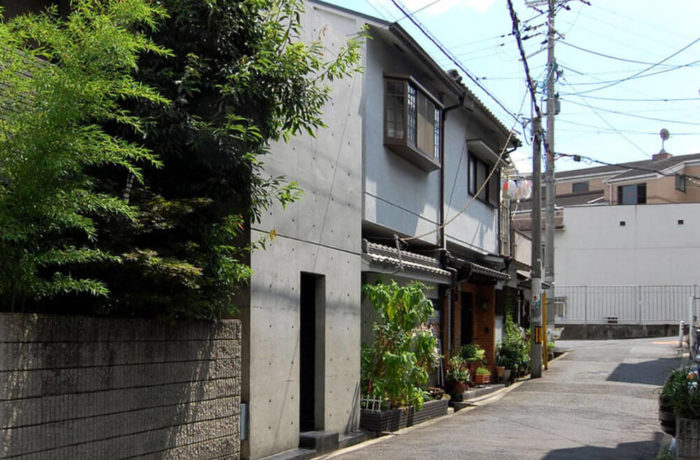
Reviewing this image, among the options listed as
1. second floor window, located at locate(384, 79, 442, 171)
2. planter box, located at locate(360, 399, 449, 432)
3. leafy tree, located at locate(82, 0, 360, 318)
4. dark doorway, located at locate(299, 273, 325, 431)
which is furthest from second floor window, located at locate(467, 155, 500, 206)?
leafy tree, located at locate(82, 0, 360, 318)

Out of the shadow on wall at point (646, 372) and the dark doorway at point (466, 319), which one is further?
the dark doorway at point (466, 319)

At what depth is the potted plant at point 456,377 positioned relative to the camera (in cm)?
1836

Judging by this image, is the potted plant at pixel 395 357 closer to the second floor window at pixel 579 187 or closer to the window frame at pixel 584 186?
the window frame at pixel 584 186

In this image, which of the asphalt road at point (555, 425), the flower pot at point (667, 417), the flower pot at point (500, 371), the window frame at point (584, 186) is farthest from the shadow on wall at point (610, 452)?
the window frame at point (584, 186)

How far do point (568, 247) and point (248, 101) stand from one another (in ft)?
132

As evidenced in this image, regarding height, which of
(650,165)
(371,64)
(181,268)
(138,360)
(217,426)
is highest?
(650,165)

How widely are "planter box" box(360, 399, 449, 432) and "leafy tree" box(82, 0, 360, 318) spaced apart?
499cm

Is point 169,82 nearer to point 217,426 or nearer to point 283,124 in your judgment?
point 283,124

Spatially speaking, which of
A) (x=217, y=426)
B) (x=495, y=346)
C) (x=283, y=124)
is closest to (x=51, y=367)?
(x=217, y=426)

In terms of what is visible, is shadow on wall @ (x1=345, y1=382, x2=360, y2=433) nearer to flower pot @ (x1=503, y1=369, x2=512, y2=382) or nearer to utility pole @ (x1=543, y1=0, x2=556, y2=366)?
flower pot @ (x1=503, y1=369, x2=512, y2=382)

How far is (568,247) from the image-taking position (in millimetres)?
46375

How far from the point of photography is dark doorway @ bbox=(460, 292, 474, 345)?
73.6 ft

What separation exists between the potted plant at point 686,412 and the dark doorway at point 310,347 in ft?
16.7

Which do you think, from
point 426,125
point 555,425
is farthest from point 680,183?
point 555,425
